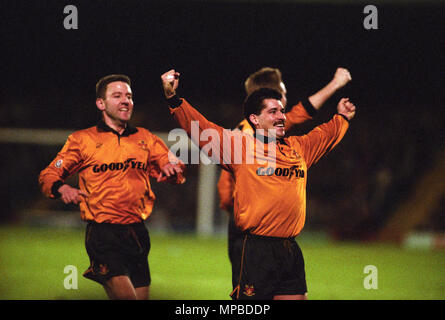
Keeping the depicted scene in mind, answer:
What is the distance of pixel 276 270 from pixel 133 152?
4.40 ft

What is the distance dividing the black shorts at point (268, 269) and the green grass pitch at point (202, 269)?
2.55m

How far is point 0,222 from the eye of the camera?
13812 millimetres

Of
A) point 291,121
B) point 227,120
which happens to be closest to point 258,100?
point 291,121

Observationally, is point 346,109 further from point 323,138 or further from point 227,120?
point 227,120

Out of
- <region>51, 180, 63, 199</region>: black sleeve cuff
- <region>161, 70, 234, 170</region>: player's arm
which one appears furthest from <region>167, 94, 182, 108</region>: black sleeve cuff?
<region>51, 180, 63, 199</region>: black sleeve cuff

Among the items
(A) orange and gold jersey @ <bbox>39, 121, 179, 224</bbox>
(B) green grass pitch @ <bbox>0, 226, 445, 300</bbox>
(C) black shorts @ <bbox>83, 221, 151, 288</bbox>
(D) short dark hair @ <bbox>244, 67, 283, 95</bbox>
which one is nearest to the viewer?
(C) black shorts @ <bbox>83, 221, 151, 288</bbox>

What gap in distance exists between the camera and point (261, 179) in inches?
134

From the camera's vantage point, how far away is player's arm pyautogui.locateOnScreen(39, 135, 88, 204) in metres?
3.27

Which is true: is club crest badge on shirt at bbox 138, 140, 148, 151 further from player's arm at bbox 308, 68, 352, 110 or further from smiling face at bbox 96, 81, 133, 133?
player's arm at bbox 308, 68, 352, 110

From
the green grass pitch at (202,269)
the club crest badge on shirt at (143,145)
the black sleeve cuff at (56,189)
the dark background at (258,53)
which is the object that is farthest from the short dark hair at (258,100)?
the dark background at (258,53)

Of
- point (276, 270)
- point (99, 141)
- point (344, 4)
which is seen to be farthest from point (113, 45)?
point (276, 270)

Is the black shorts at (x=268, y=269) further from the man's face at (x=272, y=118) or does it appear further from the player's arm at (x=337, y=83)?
the player's arm at (x=337, y=83)

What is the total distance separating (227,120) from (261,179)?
1224cm

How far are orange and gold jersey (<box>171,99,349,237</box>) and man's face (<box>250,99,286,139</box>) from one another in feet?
0.28
